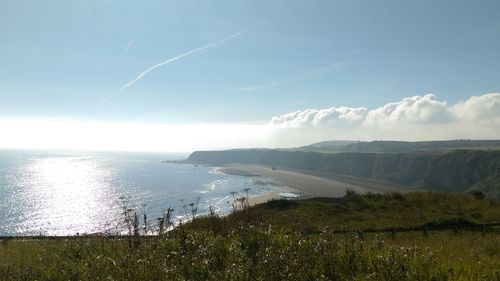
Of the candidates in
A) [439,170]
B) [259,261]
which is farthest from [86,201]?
[439,170]

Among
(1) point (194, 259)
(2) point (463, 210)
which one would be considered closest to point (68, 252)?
(1) point (194, 259)

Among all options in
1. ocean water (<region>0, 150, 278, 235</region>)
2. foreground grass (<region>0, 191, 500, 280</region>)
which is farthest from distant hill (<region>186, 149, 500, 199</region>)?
foreground grass (<region>0, 191, 500, 280</region>)

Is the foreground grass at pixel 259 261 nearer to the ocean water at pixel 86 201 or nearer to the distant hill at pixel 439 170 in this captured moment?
the ocean water at pixel 86 201

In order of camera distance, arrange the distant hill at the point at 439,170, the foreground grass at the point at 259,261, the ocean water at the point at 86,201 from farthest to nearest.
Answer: the distant hill at the point at 439,170 < the ocean water at the point at 86,201 < the foreground grass at the point at 259,261

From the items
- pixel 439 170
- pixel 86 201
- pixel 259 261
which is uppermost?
pixel 259 261

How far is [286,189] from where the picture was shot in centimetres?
12212

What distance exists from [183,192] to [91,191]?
1121 inches

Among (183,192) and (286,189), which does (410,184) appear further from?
(183,192)

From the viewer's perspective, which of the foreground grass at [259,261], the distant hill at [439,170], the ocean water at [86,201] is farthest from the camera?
the distant hill at [439,170]

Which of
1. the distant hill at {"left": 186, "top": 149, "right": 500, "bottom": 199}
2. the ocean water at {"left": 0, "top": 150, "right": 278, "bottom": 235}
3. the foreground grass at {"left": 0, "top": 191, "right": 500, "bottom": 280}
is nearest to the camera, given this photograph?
the foreground grass at {"left": 0, "top": 191, "right": 500, "bottom": 280}

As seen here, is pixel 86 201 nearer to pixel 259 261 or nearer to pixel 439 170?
pixel 259 261

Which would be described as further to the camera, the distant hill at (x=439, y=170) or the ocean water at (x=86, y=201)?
the distant hill at (x=439, y=170)

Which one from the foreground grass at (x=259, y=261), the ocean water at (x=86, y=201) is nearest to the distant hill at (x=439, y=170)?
the ocean water at (x=86, y=201)

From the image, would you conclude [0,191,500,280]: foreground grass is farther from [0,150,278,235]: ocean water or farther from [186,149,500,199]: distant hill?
[186,149,500,199]: distant hill
